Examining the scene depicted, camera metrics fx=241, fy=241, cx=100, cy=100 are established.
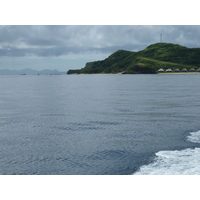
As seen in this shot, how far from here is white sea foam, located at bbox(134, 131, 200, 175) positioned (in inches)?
837

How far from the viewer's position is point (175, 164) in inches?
899

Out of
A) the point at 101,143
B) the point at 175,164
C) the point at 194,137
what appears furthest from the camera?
the point at 194,137

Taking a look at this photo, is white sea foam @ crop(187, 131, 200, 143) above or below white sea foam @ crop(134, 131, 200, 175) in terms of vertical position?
above

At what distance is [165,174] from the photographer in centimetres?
2084

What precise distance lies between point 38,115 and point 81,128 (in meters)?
14.7

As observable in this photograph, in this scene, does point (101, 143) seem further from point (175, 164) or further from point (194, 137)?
point (194, 137)

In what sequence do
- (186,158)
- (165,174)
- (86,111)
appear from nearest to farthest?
1. (165,174)
2. (186,158)
3. (86,111)

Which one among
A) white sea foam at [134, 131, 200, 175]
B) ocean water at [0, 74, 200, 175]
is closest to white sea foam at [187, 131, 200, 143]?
ocean water at [0, 74, 200, 175]

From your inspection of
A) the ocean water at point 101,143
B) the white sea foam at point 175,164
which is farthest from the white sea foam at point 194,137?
the white sea foam at point 175,164

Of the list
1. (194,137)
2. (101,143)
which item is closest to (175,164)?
(101,143)

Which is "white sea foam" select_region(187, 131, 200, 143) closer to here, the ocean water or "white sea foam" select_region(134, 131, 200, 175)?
the ocean water
